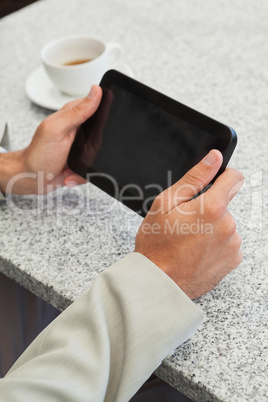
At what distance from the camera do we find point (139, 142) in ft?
2.65

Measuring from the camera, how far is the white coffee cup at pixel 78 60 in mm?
1036

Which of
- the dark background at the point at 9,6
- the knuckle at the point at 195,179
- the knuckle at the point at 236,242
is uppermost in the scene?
the knuckle at the point at 195,179

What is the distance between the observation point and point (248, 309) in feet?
2.29

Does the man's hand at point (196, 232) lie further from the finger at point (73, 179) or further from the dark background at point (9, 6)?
the dark background at point (9, 6)

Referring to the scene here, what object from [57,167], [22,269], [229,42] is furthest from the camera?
[229,42]

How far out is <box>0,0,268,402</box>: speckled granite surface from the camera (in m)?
0.65

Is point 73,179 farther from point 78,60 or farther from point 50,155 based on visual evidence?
point 78,60

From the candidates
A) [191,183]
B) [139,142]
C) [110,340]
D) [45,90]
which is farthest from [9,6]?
[110,340]

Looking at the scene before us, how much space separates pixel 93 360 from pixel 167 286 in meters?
0.12

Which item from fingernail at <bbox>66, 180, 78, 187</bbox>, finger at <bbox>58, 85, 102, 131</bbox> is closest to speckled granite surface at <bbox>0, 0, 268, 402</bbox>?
fingernail at <bbox>66, 180, 78, 187</bbox>

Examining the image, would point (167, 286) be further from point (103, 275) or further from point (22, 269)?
point (22, 269)

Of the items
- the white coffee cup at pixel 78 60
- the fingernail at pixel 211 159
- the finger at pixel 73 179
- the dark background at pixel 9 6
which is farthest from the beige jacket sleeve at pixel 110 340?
the dark background at pixel 9 6

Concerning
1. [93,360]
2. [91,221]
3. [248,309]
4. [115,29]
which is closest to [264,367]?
[248,309]

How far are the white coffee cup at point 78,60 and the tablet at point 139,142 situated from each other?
0.65 feet
